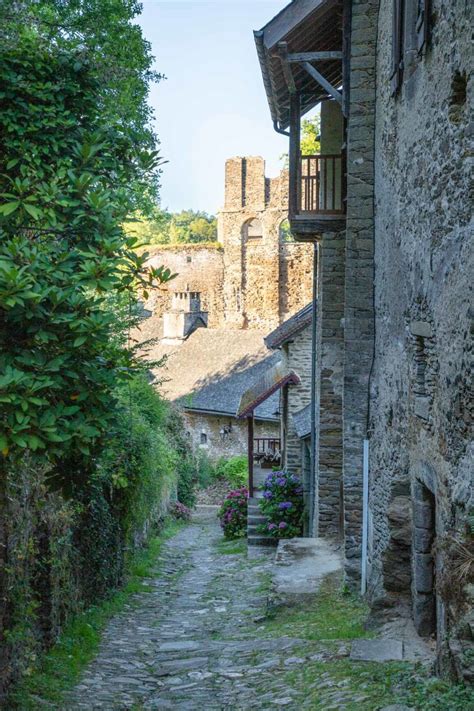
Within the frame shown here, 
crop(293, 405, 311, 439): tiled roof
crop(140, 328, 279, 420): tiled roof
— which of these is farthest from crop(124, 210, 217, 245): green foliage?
crop(293, 405, 311, 439): tiled roof

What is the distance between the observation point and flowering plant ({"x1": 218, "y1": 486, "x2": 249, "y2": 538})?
801 inches

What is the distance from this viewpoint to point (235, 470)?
30016 millimetres

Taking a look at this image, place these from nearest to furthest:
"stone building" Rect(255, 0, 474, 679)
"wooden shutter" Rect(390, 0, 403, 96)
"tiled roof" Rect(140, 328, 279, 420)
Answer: "stone building" Rect(255, 0, 474, 679)
"wooden shutter" Rect(390, 0, 403, 96)
"tiled roof" Rect(140, 328, 279, 420)

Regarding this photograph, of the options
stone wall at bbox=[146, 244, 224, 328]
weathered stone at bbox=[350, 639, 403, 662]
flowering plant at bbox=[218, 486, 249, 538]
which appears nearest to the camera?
weathered stone at bbox=[350, 639, 403, 662]

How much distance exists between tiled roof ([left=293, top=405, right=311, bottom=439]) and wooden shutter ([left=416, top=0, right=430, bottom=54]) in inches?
386

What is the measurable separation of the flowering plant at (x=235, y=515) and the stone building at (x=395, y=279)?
6.15 meters

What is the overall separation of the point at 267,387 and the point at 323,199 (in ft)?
26.0

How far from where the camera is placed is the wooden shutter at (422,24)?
259 inches

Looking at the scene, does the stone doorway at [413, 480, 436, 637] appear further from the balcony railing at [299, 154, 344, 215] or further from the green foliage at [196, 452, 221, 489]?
the green foliage at [196, 452, 221, 489]

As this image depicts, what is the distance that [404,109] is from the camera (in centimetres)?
799

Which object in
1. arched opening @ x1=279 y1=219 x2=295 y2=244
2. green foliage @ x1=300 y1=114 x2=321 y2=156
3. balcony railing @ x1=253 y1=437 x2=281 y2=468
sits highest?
green foliage @ x1=300 y1=114 x2=321 y2=156

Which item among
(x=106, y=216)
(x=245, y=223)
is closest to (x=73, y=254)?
(x=106, y=216)

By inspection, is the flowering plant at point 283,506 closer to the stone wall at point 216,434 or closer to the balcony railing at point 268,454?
the balcony railing at point 268,454

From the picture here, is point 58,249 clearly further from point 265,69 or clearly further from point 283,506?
point 283,506
